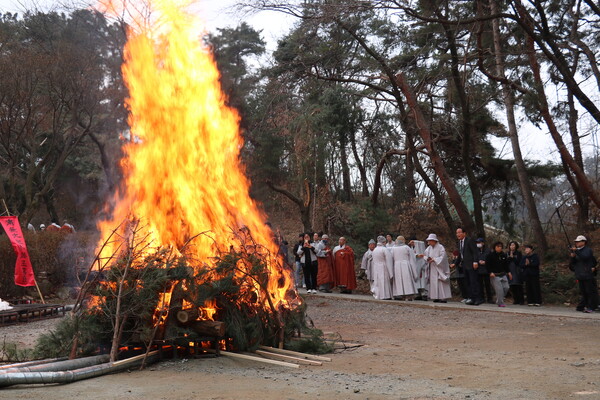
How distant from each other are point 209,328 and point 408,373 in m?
2.82

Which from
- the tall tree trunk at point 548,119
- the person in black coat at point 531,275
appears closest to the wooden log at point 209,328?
the person in black coat at point 531,275

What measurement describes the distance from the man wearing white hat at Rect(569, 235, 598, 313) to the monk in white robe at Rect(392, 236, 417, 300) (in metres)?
5.03

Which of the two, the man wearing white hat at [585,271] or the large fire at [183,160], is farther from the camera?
the man wearing white hat at [585,271]

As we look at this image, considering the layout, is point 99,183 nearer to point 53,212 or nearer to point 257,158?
point 53,212

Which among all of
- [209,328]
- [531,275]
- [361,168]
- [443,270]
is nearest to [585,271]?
[531,275]

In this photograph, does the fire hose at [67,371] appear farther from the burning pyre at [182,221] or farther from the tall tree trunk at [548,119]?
the tall tree trunk at [548,119]

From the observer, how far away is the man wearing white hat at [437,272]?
1834 centimetres

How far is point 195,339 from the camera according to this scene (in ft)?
29.6

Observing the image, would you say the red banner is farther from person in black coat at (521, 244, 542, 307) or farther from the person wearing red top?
person in black coat at (521, 244, 542, 307)

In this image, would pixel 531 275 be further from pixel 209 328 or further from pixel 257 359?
pixel 209 328

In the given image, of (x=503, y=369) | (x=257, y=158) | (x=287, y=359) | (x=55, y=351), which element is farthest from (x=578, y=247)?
(x=257, y=158)

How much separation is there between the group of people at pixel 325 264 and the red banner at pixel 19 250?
845 cm

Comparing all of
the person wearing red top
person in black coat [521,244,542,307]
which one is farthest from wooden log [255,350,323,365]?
the person wearing red top

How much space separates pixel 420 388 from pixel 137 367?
3772mm
